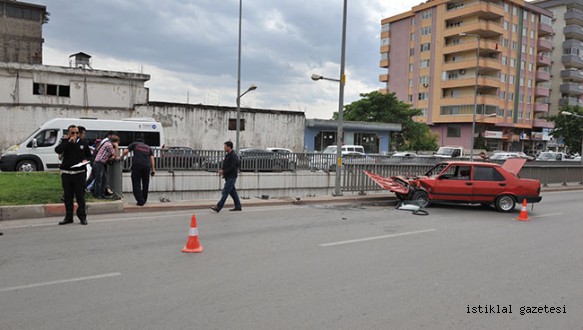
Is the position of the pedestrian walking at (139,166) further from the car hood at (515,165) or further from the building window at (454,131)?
the building window at (454,131)

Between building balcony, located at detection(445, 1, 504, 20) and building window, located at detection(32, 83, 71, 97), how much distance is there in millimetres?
54161

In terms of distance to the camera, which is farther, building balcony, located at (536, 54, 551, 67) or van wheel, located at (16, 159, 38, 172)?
building balcony, located at (536, 54, 551, 67)

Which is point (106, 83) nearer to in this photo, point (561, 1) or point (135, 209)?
point (135, 209)

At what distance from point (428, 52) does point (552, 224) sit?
63356 mm

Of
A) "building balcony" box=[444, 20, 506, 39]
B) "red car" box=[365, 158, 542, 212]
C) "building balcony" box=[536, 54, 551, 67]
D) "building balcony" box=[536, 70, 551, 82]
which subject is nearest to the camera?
"red car" box=[365, 158, 542, 212]

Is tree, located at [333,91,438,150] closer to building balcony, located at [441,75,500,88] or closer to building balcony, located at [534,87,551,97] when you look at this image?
building balcony, located at [441,75,500,88]

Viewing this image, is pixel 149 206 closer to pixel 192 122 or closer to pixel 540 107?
pixel 192 122

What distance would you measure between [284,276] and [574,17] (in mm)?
95576

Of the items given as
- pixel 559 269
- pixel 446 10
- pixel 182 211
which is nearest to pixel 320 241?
pixel 559 269

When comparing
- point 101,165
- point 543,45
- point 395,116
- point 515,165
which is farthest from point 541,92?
point 101,165

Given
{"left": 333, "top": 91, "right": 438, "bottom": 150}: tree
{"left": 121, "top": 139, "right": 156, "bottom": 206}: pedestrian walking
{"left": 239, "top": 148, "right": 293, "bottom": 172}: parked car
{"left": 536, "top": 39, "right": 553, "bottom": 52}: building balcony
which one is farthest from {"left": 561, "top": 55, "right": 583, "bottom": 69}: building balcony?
{"left": 121, "top": 139, "right": 156, "bottom": 206}: pedestrian walking

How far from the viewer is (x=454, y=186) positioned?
13.1 metres

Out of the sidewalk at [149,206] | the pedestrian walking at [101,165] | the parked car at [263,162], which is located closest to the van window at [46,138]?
the sidewalk at [149,206]

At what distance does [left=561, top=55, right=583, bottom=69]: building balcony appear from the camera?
8012cm
